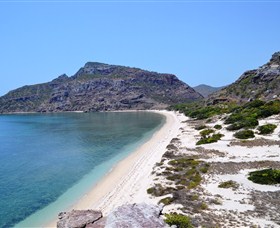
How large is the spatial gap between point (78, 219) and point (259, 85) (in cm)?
11041

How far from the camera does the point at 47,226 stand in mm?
24891

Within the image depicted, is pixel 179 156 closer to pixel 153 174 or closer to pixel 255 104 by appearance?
pixel 153 174

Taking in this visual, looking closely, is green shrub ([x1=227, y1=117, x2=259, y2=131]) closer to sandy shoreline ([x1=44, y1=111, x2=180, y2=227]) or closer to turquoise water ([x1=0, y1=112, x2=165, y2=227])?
turquoise water ([x1=0, y1=112, x2=165, y2=227])

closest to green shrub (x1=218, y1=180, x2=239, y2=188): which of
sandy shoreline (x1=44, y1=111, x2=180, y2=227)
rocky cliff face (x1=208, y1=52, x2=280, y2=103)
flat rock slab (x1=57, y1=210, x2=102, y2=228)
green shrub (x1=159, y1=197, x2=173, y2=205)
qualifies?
green shrub (x1=159, y1=197, x2=173, y2=205)

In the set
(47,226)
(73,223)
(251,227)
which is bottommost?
(47,226)

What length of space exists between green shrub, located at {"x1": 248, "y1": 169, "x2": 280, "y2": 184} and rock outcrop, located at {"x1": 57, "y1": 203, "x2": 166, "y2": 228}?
14.0 metres

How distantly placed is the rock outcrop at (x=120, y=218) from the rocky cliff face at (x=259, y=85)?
86391 millimetres

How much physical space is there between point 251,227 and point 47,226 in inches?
646

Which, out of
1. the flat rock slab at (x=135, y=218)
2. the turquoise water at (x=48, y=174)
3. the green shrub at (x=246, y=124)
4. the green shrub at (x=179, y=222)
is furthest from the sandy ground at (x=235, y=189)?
the turquoise water at (x=48, y=174)

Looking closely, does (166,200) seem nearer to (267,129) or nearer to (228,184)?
(228,184)

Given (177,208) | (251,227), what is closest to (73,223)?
A: (177,208)

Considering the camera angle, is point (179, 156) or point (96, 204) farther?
point (179, 156)

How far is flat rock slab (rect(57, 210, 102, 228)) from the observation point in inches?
670

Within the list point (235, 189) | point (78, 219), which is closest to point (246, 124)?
point (235, 189)
